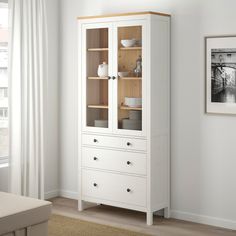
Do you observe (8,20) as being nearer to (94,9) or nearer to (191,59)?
(94,9)

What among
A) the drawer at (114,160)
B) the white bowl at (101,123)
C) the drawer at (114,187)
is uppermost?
the white bowl at (101,123)

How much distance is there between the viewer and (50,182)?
621cm

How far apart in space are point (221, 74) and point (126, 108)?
1.00 meters

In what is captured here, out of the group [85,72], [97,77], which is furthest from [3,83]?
[97,77]

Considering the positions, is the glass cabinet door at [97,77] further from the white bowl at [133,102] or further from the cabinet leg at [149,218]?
the cabinet leg at [149,218]

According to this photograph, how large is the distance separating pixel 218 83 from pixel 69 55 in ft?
6.37

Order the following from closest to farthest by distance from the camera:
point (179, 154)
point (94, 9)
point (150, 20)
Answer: point (150, 20)
point (179, 154)
point (94, 9)

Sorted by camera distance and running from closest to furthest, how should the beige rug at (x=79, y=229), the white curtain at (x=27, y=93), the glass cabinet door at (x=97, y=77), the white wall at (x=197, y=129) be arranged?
the beige rug at (x=79, y=229), the white wall at (x=197, y=129), the glass cabinet door at (x=97, y=77), the white curtain at (x=27, y=93)

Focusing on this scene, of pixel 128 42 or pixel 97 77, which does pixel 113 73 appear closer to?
pixel 97 77

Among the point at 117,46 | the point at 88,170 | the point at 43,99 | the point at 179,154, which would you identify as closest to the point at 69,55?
the point at 43,99

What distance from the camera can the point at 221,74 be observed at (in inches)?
197

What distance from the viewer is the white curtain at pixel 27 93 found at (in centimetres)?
546

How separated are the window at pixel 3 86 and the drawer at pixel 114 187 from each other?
945 mm

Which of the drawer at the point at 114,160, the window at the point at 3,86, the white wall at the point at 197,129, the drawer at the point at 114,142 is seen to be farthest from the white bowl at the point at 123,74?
the window at the point at 3,86
